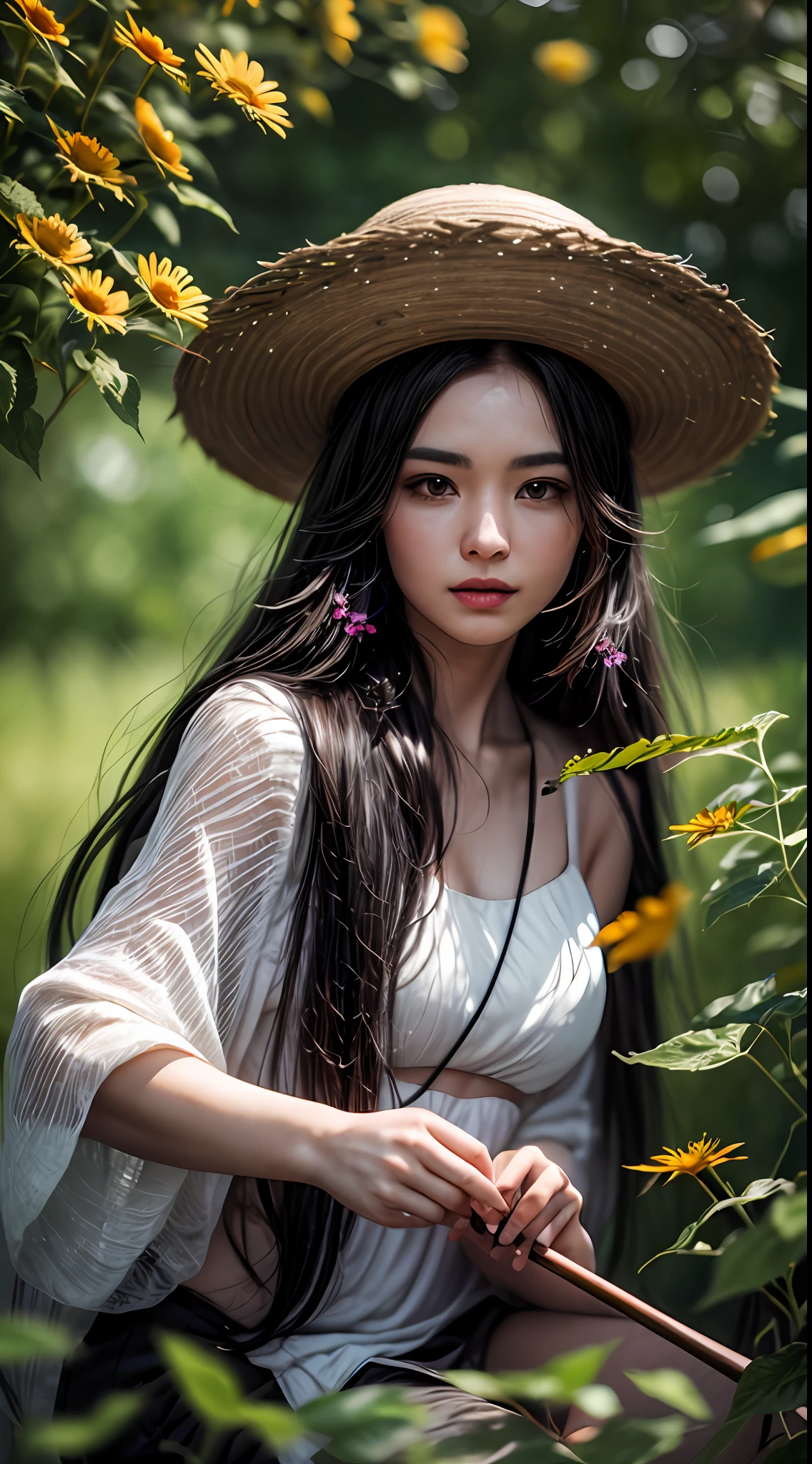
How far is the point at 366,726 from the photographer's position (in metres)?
1.09

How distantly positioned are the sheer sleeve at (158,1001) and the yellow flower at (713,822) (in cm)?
33

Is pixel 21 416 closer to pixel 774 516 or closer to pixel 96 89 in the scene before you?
pixel 96 89

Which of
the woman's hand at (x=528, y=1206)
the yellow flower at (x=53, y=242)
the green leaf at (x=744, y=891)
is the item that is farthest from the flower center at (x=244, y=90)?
the woman's hand at (x=528, y=1206)

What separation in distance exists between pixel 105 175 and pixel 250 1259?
3.07ft

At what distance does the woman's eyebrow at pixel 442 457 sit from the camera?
1032 millimetres

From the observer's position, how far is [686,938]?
140 cm

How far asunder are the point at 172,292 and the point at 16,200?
14 cm

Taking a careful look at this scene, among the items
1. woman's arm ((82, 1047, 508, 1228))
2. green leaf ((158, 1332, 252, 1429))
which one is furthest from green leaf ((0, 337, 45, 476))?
green leaf ((158, 1332, 252, 1429))

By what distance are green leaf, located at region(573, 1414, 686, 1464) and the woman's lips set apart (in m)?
0.63

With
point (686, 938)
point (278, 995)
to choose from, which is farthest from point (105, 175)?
point (686, 938)

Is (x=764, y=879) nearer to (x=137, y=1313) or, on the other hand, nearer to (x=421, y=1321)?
(x=421, y=1321)

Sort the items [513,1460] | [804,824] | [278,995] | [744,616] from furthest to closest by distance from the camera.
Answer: [744,616] → [278,995] → [804,824] → [513,1460]

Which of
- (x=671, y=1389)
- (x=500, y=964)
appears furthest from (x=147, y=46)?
(x=671, y=1389)

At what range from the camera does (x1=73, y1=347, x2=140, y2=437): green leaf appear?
3.38ft
